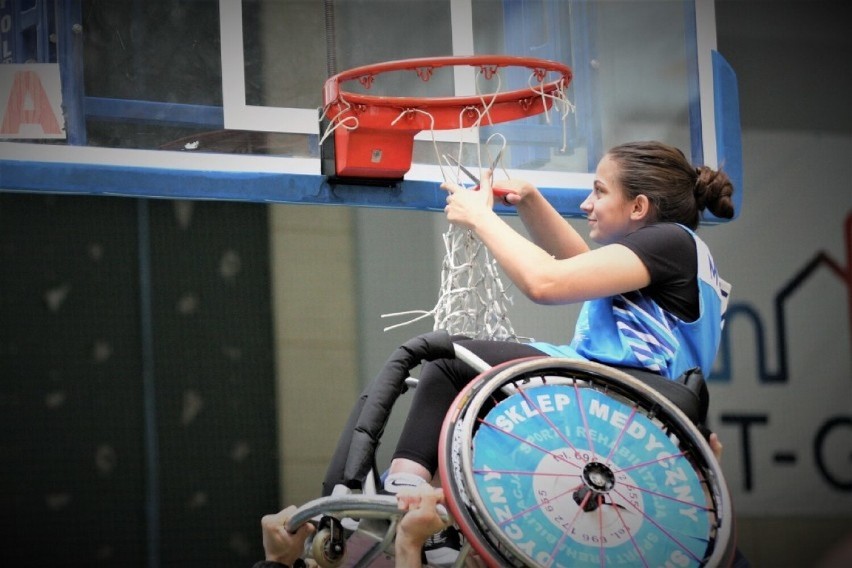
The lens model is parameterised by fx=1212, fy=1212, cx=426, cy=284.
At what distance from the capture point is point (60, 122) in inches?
118

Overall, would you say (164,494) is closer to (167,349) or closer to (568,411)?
(167,349)

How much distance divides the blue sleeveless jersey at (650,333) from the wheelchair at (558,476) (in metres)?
0.07

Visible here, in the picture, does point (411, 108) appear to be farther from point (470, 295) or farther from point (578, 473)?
point (578, 473)

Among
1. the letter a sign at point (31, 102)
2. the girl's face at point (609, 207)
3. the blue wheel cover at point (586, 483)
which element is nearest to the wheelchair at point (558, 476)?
the blue wheel cover at point (586, 483)

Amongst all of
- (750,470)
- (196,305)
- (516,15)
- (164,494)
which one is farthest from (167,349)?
(750,470)

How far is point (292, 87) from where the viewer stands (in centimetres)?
328

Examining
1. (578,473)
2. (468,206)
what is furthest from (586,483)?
(468,206)

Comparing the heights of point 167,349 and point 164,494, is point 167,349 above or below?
above

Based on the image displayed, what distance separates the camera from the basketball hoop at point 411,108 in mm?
2957

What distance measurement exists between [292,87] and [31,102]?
69 cm

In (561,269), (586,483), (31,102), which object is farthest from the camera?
Answer: (31,102)

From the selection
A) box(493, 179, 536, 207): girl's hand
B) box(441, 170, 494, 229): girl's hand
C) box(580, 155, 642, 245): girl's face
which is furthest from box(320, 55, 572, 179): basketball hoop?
box(441, 170, 494, 229): girl's hand

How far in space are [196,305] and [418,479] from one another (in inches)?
66.0

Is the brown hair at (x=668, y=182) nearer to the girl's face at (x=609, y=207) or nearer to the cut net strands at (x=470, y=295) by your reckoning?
the girl's face at (x=609, y=207)
